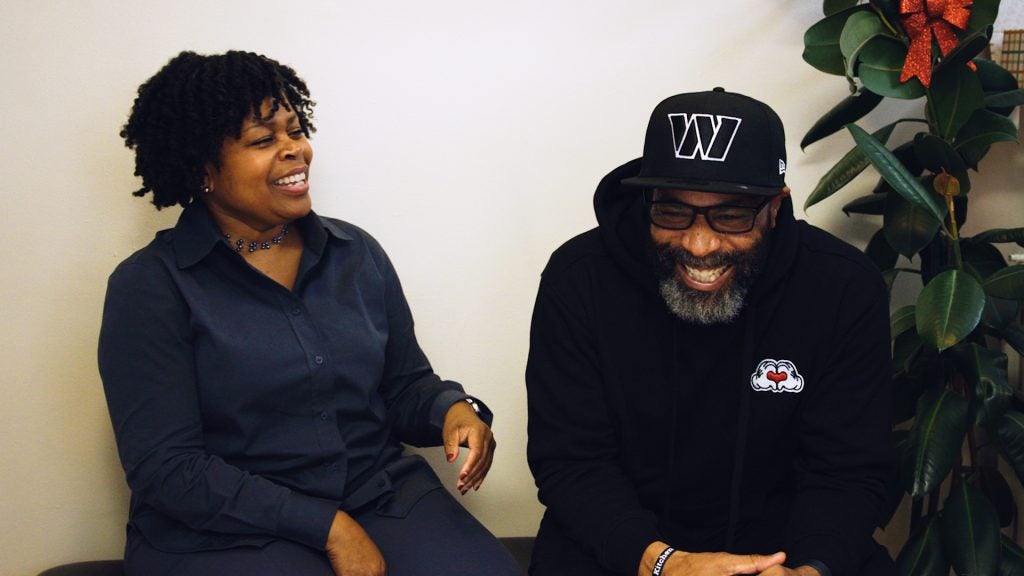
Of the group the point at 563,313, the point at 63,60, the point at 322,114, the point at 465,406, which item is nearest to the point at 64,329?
the point at 63,60

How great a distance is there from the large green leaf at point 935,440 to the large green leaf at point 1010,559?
243 millimetres

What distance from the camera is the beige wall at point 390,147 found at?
2299 mm

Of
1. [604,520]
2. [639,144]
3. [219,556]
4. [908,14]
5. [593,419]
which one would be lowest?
[219,556]

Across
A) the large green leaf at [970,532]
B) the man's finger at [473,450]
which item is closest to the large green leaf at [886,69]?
the large green leaf at [970,532]

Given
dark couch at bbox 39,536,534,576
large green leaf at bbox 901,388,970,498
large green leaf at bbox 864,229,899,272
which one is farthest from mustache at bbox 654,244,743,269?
dark couch at bbox 39,536,534,576

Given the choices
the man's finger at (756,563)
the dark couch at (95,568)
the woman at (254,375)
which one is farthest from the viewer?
the dark couch at (95,568)

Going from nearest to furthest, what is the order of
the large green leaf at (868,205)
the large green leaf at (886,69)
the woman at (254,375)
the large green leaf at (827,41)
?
1. the woman at (254,375)
2. the large green leaf at (886,69)
3. the large green leaf at (827,41)
4. the large green leaf at (868,205)

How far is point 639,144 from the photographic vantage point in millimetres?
2426

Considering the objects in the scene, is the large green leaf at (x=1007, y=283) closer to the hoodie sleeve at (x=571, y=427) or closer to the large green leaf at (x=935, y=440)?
the large green leaf at (x=935, y=440)

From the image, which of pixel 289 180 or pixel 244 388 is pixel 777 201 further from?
pixel 244 388

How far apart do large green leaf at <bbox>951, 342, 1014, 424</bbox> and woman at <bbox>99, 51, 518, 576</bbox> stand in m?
0.98

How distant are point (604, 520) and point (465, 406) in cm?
42

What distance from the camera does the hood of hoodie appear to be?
179 centimetres

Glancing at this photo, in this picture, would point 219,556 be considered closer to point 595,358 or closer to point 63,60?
point 595,358
